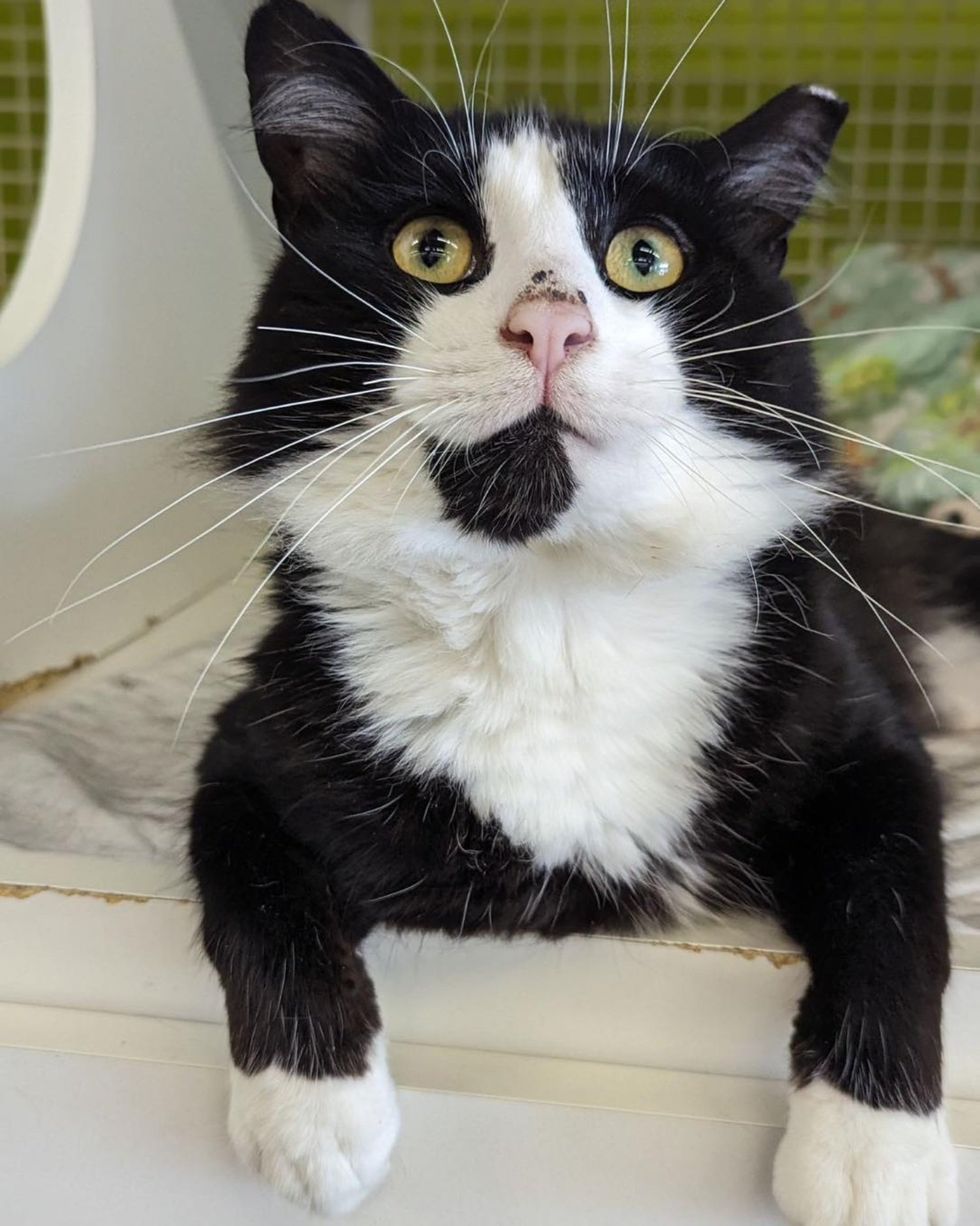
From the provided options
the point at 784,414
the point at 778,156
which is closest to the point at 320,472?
the point at 784,414

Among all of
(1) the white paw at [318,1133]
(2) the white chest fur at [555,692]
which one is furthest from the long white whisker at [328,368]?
(1) the white paw at [318,1133]

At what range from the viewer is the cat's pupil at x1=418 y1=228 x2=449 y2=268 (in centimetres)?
69

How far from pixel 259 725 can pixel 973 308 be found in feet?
3.70

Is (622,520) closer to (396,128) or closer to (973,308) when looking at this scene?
(396,128)

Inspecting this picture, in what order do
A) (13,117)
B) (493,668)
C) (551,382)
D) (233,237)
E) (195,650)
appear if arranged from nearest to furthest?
(551,382) < (493,668) < (195,650) < (233,237) < (13,117)

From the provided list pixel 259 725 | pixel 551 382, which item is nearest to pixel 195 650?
pixel 259 725

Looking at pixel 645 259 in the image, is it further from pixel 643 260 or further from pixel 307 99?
pixel 307 99

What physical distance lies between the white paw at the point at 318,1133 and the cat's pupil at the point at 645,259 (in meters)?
0.48

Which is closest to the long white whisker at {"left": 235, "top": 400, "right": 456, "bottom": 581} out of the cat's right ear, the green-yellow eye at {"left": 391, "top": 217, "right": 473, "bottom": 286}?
the green-yellow eye at {"left": 391, "top": 217, "right": 473, "bottom": 286}

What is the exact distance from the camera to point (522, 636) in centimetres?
68

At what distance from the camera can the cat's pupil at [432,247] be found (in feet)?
2.26

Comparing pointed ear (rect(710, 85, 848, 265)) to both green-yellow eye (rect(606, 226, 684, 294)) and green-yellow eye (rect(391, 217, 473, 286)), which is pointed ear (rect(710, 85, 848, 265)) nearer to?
green-yellow eye (rect(606, 226, 684, 294))

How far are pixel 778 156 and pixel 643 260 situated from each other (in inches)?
6.9

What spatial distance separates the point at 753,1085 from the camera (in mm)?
605
